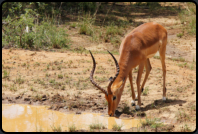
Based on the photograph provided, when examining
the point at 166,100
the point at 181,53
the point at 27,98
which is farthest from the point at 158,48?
the point at 181,53

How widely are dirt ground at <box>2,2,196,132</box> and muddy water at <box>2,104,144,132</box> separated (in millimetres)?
248

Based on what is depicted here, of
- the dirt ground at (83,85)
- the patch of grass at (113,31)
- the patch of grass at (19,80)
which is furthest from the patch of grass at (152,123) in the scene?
the patch of grass at (113,31)

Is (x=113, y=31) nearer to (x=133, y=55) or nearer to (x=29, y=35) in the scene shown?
(x=29, y=35)

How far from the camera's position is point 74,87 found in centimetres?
718

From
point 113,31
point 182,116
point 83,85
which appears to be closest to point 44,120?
point 83,85

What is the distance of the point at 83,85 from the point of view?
24.0ft

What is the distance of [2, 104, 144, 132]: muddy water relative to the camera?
5.16 metres

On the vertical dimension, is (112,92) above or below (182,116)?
above

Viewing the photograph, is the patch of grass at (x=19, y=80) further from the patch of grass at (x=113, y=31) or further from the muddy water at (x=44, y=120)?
the patch of grass at (x=113, y=31)

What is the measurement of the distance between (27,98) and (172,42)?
7.88m

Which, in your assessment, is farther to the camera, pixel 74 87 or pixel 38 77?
pixel 38 77

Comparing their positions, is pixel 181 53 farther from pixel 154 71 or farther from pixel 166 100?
pixel 166 100

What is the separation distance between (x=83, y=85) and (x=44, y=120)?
2.02 meters

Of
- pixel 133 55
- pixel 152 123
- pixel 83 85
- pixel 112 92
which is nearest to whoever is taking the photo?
pixel 152 123
